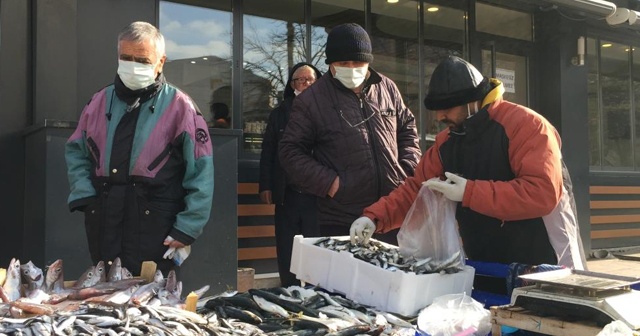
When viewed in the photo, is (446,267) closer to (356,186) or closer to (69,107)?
(356,186)

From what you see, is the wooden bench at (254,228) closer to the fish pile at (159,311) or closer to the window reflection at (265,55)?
the window reflection at (265,55)

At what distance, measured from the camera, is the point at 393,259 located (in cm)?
285

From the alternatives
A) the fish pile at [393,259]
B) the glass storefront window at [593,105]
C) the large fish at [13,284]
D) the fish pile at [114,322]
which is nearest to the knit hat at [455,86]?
the fish pile at [393,259]

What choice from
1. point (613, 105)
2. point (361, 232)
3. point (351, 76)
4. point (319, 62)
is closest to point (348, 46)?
point (351, 76)

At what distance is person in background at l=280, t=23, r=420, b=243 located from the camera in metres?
3.85

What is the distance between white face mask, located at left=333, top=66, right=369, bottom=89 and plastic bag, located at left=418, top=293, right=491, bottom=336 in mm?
1901

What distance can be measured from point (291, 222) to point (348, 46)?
1.76 m

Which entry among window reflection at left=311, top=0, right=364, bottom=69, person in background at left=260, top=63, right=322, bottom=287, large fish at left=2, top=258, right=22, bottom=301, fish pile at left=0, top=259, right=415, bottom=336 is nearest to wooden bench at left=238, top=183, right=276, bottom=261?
person in background at left=260, top=63, right=322, bottom=287

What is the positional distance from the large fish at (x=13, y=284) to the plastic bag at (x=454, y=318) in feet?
5.74

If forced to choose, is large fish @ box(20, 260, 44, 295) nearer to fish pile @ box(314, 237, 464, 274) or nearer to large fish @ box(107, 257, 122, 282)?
large fish @ box(107, 257, 122, 282)

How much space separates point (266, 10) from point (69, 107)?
266cm

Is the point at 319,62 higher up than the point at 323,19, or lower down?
lower down

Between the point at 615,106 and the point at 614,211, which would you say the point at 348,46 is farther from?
the point at 615,106

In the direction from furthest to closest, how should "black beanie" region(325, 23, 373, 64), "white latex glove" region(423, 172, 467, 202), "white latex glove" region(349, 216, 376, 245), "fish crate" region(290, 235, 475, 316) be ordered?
"black beanie" region(325, 23, 373, 64) → "white latex glove" region(349, 216, 376, 245) → "white latex glove" region(423, 172, 467, 202) → "fish crate" region(290, 235, 475, 316)
